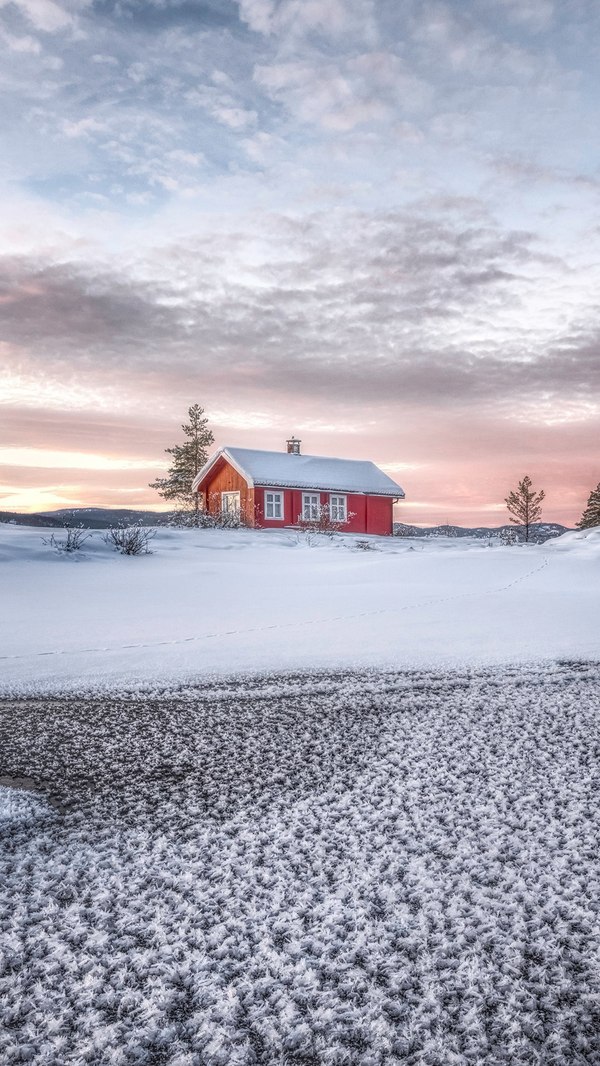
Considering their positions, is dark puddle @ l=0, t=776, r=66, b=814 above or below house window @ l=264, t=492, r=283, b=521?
below

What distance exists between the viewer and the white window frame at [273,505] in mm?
27078

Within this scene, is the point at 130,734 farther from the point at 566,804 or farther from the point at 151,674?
the point at 566,804

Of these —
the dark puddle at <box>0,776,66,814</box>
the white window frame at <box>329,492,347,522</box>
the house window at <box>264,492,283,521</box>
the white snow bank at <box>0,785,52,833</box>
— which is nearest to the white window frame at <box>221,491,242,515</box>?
the house window at <box>264,492,283,521</box>

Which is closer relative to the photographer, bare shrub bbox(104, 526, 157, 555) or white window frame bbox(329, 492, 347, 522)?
bare shrub bbox(104, 526, 157, 555)

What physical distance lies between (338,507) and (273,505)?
3251mm

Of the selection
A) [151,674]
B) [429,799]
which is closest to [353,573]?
[151,674]

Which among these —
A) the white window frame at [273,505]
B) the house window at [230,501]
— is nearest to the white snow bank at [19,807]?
the white window frame at [273,505]

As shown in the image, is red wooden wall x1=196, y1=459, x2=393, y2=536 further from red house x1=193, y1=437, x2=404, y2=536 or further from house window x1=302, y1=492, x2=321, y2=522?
house window x1=302, y1=492, x2=321, y2=522

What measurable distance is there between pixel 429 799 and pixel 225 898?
2.18 feet

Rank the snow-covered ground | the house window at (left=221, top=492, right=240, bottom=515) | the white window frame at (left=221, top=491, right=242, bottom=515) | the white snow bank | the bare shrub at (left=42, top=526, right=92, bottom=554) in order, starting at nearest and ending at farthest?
the white snow bank < the snow-covered ground < the bare shrub at (left=42, top=526, right=92, bottom=554) < the white window frame at (left=221, top=491, right=242, bottom=515) < the house window at (left=221, top=492, right=240, bottom=515)

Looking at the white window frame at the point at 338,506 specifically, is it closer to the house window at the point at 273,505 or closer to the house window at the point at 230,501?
the house window at the point at 273,505

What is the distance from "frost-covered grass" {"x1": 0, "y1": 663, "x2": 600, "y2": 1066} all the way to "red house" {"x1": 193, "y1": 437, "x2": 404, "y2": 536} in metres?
23.7

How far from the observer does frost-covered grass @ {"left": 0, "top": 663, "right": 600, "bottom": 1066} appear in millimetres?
958

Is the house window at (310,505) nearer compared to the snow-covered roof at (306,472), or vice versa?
the snow-covered roof at (306,472)
